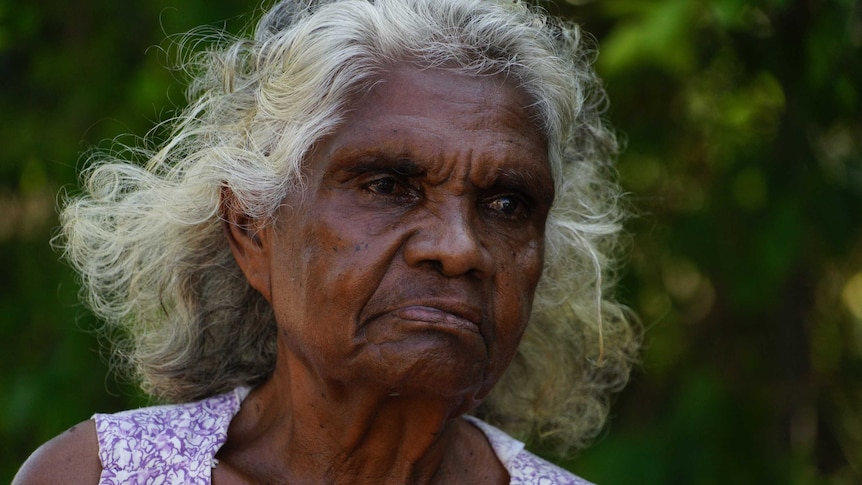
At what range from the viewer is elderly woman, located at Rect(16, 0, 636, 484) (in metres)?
2.01

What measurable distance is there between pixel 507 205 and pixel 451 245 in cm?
24

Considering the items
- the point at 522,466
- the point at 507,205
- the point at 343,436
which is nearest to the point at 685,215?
the point at 522,466

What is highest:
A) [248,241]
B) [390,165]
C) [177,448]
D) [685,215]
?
[390,165]

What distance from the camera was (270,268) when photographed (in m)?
2.22

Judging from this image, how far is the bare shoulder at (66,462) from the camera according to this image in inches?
86.1

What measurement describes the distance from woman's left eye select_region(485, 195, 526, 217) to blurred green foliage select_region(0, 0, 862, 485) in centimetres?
121

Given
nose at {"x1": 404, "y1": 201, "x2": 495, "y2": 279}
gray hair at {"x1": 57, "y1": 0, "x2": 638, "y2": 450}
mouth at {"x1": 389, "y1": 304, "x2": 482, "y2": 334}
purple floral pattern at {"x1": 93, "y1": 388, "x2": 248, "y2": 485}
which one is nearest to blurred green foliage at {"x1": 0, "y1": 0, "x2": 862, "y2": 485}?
gray hair at {"x1": 57, "y1": 0, "x2": 638, "y2": 450}

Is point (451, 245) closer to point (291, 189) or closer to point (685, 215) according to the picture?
point (291, 189)

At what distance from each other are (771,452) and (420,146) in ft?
7.55

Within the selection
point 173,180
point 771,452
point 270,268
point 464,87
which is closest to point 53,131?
point 173,180

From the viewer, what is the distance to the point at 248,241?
228 cm

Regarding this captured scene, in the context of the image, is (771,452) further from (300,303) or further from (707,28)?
(300,303)

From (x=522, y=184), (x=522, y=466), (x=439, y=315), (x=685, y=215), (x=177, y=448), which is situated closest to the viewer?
(x=439, y=315)

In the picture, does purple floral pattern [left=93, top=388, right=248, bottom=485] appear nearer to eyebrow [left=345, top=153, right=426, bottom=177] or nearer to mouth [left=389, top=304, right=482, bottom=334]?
mouth [left=389, top=304, right=482, bottom=334]
